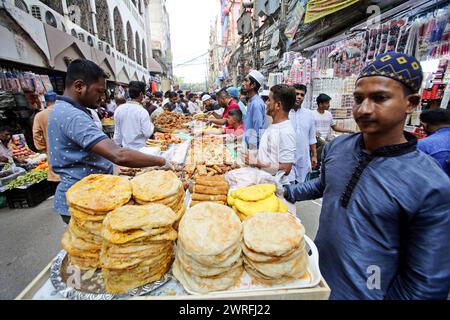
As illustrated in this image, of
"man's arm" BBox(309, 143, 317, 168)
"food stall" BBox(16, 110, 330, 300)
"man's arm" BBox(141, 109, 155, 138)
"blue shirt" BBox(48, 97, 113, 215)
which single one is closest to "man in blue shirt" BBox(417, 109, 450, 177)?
"man's arm" BBox(309, 143, 317, 168)

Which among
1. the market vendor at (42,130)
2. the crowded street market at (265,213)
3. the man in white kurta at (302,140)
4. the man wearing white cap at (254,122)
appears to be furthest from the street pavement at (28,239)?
the man wearing white cap at (254,122)

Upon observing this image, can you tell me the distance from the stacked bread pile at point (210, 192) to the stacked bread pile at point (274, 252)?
60 centimetres

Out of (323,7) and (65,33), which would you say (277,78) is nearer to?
(323,7)

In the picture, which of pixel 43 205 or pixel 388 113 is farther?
pixel 43 205

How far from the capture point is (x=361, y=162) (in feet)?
3.89

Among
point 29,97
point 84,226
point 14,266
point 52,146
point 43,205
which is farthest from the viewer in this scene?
point 29,97

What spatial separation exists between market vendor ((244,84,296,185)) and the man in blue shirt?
1794 millimetres

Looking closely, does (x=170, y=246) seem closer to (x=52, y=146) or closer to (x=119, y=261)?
(x=119, y=261)

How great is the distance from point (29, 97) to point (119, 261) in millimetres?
8307

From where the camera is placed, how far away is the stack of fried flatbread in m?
1.03

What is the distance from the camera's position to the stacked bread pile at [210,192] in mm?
1767

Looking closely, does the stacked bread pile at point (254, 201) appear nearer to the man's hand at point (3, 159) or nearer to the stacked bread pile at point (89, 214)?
the stacked bread pile at point (89, 214)

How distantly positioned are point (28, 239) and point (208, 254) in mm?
4247
